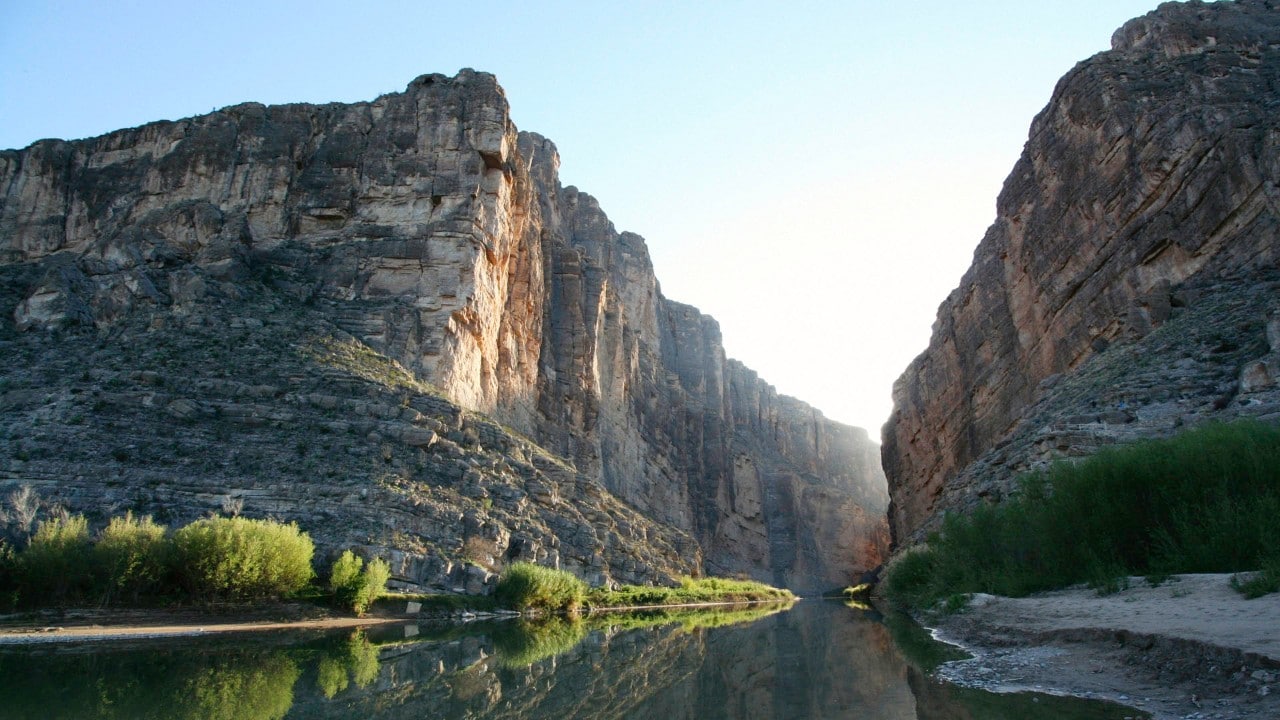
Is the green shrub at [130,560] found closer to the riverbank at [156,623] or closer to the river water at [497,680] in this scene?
the riverbank at [156,623]

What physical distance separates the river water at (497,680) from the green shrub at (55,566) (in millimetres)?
6427

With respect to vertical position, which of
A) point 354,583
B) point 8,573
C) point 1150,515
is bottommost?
point 354,583

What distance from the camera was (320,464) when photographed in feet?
111

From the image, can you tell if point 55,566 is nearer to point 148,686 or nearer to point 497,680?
point 148,686

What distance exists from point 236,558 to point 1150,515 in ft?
80.7

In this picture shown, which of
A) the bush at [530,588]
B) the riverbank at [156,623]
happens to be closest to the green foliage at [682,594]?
the bush at [530,588]

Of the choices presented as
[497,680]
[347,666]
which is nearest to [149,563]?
[347,666]

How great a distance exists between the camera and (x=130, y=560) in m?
24.9

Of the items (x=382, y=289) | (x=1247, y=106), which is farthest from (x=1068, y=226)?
(x=382, y=289)

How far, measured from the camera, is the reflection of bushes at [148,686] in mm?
10992

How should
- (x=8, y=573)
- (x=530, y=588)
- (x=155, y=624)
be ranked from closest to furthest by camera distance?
(x=155, y=624), (x=8, y=573), (x=530, y=588)

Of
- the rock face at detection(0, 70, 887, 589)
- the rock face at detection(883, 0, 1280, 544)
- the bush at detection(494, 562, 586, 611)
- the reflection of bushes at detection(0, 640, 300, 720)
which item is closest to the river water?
the reflection of bushes at detection(0, 640, 300, 720)

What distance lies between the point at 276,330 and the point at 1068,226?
138 feet

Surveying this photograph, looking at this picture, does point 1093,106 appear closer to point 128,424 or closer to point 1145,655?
point 1145,655
